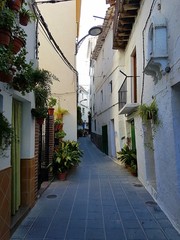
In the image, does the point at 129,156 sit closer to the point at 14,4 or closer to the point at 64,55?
the point at 64,55

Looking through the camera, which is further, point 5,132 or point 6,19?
point 5,132

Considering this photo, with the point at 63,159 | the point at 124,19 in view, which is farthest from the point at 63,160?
the point at 124,19

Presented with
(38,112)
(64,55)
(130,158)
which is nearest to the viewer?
(38,112)

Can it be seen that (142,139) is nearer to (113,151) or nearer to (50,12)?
(113,151)

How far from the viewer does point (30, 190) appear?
5.47m

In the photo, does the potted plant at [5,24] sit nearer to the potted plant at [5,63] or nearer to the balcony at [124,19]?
the potted plant at [5,63]

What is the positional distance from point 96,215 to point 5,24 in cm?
388

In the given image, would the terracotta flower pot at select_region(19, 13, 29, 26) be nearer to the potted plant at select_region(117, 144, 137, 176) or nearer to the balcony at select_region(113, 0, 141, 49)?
the balcony at select_region(113, 0, 141, 49)

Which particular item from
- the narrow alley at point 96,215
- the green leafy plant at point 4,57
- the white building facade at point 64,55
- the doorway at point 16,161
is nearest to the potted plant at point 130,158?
the narrow alley at point 96,215

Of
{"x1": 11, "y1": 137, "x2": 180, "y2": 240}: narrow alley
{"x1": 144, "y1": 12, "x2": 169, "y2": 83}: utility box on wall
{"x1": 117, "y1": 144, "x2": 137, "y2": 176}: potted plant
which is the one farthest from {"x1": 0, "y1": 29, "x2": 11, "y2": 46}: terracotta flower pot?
{"x1": 117, "y1": 144, "x2": 137, "y2": 176}: potted plant

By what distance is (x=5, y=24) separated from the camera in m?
2.89

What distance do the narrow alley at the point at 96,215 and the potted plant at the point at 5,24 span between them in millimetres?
2997

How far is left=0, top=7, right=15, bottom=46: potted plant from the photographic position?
2881mm

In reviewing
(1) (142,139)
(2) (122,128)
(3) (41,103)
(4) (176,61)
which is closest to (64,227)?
(3) (41,103)
